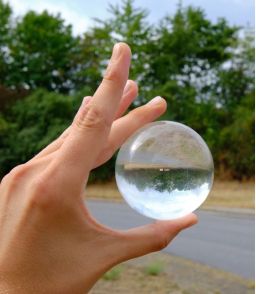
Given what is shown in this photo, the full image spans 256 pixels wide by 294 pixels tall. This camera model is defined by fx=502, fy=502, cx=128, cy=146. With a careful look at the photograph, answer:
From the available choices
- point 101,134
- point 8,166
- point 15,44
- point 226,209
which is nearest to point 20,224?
point 101,134

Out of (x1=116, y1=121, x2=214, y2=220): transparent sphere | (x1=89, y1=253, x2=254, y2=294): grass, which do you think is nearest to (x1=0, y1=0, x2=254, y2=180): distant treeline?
(x1=89, y1=253, x2=254, y2=294): grass

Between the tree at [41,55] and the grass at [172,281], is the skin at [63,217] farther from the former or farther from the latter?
the tree at [41,55]

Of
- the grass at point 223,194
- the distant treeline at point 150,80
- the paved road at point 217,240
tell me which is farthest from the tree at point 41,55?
the paved road at point 217,240

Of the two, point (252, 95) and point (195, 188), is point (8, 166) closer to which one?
point (252, 95)

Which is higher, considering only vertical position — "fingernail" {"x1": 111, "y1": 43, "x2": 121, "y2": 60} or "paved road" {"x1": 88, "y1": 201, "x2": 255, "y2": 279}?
"fingernail" {"x1": 111, "y1": 43, "x2": 121, "y2": 60}

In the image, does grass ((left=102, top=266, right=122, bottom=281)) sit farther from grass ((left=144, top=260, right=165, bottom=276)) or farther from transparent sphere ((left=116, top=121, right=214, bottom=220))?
transparent sphere ((left=116, top=121, right=214, bottom=220))

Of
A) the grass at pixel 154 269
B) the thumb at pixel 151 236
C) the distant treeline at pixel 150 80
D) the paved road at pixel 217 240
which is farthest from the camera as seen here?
the distant treeline at pixel 150 80
